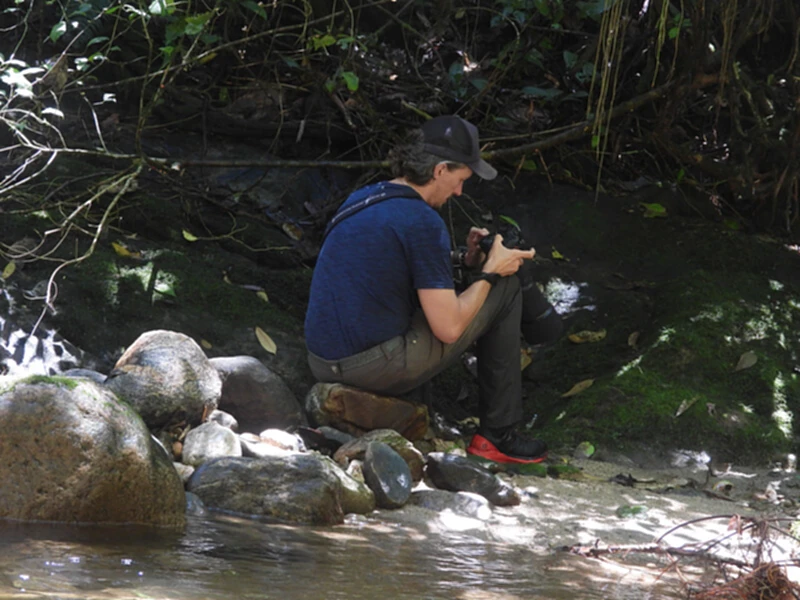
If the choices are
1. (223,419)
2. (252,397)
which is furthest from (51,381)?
(252,397)

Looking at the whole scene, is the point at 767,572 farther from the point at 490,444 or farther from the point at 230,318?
the point at 230,318

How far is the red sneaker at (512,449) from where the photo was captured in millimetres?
4820

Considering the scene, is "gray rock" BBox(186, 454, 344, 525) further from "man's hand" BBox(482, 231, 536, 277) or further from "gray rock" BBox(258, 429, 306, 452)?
"man's hand" BBox(482, 231, 536, 277)

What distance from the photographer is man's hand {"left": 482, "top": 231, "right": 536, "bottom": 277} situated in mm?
4668

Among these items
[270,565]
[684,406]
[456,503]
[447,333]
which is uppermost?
[447,333]

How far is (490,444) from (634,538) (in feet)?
3.75

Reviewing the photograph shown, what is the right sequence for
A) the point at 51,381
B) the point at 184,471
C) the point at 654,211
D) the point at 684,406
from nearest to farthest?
the point at 51,381, the point at 184,471, the point at 684,406, the point at 654,211

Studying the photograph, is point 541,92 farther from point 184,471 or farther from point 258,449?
point 184,471

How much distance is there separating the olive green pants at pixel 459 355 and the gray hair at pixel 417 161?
0.61 meters

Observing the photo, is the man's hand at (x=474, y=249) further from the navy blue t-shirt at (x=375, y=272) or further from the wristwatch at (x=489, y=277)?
the navy blue t-shirt at (x=375, y=272)

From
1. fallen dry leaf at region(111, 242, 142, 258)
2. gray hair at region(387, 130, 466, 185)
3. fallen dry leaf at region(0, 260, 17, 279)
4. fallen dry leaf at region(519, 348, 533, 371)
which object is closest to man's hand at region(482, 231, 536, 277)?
gray hair at region(387, 130, 466, 185)

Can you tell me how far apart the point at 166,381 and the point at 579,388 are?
2303 mm

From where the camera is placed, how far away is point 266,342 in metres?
5.43

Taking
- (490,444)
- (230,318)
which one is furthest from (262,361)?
(490,444)
